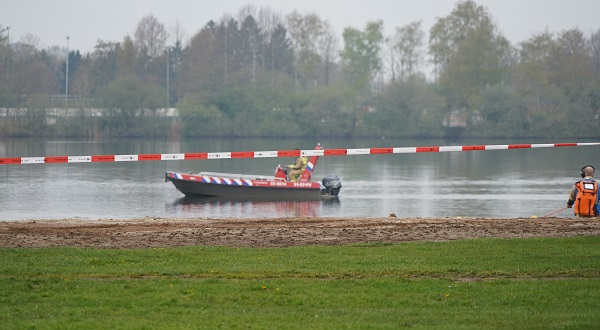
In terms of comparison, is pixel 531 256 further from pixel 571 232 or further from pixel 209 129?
pixel 209 129

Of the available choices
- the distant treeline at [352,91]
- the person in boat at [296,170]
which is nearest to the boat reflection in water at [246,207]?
the person in boat at [296,170]

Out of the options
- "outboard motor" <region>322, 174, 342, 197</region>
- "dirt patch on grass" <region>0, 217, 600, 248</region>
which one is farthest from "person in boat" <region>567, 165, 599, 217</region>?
"outboard motor" <region>322, 174, 342, 197</region>

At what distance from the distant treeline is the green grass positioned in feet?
299

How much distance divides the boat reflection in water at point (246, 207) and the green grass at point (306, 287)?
17306 millimetres

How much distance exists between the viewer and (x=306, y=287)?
1314 cm

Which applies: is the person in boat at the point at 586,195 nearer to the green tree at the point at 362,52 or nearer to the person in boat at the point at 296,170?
the person in boat at the point at 296,170

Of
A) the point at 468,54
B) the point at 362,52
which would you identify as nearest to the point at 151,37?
the point at 362,52

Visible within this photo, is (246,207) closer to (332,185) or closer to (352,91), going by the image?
(332,185)

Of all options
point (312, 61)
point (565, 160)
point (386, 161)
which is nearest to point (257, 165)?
point (386, 161)

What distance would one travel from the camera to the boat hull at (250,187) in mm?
38469

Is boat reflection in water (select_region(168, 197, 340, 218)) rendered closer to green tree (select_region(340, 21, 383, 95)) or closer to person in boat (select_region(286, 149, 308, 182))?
person in boat (select_region(286, 149, 308, 182))

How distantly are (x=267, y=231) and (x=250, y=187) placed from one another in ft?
64.3

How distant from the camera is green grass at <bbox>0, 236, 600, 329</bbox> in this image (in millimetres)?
11391

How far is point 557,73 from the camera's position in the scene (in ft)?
369
